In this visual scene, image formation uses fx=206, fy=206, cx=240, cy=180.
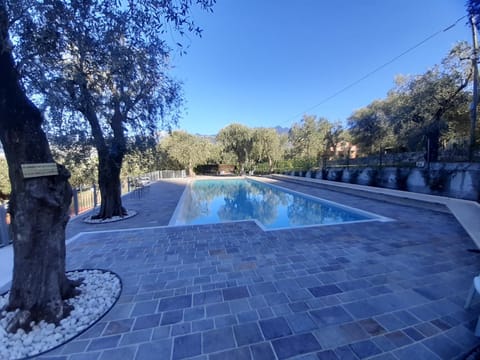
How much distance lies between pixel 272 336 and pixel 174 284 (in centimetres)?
138

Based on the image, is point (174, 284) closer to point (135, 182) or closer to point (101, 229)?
point (101, 229)

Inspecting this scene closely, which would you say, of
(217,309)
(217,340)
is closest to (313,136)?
(217,309)

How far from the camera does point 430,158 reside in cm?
753

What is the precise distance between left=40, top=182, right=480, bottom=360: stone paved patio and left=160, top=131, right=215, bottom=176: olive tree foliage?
779 inches

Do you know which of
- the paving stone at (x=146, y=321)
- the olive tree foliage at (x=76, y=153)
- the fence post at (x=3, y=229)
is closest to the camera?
the paving stone at (x=146, y=321)

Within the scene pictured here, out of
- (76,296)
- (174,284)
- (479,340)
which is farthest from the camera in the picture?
(174,284)

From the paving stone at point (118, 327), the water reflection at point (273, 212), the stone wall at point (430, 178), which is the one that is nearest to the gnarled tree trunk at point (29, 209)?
the paving stone at point (118, 327)

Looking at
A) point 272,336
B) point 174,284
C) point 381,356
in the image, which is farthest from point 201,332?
point 381,356

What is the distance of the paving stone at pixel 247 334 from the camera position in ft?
5.55

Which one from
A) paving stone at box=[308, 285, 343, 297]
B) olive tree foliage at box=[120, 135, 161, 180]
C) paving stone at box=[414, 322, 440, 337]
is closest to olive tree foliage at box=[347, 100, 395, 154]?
olive tree foliage at box=[120, 135, 161, 180]

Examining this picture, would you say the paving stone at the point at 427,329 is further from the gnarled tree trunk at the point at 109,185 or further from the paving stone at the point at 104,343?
the gnarled tree trunk at the point at 109,185

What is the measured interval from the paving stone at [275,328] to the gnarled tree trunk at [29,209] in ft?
6.23

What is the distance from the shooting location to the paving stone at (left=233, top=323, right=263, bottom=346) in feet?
5.55

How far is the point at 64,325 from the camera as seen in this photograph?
73.0 inches
